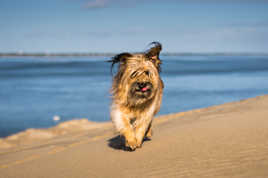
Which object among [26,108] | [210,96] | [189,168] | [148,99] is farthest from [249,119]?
[210,96]

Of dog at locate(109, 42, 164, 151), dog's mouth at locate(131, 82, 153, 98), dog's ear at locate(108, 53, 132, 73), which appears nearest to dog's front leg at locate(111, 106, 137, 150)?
dog at locate(109, 42, 164, 151)

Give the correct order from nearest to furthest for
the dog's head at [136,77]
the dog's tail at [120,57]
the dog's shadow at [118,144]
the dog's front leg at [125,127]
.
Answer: the dog's head at [136,77]
the dog's tail at [120,57]
the dog's front leg at [125,127]
the dog's shadow at [118,144]

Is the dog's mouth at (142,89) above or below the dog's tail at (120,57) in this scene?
below

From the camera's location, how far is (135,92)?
5051 mm

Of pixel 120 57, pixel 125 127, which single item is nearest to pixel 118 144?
pixel 125 127

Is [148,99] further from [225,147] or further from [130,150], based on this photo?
[225,147]

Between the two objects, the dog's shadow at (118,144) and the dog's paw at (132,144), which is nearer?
the dog's paw at (132,144)

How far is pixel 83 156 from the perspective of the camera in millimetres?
5391

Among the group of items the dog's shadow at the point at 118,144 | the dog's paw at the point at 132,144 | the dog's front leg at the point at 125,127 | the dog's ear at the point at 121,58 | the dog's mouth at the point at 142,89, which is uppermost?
the dog's ear at the point at 121,58

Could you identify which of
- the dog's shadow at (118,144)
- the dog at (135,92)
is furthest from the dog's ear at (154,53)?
the dog's shadow at (118,144)

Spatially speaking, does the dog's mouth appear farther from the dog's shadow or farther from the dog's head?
the dog's shadow

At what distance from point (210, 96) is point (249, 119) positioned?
52.8 ft

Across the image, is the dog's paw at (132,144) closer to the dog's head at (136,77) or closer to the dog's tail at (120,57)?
the dog's head at (136,77)

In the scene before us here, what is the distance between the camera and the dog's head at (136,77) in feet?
16.3
